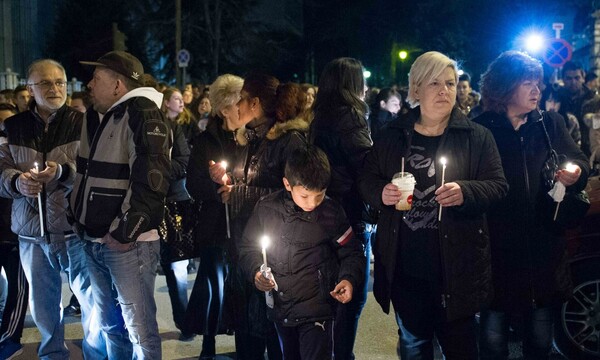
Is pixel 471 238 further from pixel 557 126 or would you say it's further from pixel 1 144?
pixel 1 144

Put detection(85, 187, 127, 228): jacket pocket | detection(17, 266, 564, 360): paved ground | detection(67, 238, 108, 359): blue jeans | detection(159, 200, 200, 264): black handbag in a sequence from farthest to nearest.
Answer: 1. detection(17, 266, 564, 360): paved ground
2. detection(159, 200, 200, 264): black handbag
3. detection(67, 238, 108, 359): blue jeans
4. detection(85, 187, 127, 228): jacket pocket

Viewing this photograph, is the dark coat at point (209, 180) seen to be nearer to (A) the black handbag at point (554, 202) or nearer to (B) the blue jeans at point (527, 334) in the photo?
(B) the blue jeans at point (527, 334)

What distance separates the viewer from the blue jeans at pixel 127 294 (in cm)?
427

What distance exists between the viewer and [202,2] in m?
45.1

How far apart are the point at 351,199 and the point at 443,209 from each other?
114 centimetres

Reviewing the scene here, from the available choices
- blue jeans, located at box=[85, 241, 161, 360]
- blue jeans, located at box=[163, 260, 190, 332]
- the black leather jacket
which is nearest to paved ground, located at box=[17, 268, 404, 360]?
blue jeans, located at box=[163, 260, 190, 332]

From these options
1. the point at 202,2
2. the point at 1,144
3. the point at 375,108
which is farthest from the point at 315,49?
the point at 1,144

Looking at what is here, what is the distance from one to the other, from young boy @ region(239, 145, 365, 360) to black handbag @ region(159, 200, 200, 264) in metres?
1.60

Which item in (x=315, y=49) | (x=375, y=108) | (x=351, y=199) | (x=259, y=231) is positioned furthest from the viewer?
(x=315, y=49)

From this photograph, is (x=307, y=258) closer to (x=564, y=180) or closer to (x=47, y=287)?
(x=564, y=180)

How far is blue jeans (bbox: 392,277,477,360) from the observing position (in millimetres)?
3916

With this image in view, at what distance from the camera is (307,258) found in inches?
159

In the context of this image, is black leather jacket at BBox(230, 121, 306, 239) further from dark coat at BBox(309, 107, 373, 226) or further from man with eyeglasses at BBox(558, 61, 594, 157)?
man with eyeglasses at BBox(558, 61, 594, 157)

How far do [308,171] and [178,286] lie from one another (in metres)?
2.58
